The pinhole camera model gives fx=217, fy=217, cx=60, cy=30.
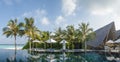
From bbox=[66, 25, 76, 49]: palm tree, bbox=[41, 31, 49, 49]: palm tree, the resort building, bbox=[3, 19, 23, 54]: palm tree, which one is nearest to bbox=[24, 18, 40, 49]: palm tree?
bbox=[3, 19, 23, 54]: palm tree

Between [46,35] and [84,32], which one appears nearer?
[84,32]

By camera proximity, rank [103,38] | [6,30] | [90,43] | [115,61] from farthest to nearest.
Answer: [90,43] < [103,38] < [6,30] < [115,61]

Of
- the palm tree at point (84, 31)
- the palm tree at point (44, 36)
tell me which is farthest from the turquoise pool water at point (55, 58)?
the palm tree at point (44, 36)

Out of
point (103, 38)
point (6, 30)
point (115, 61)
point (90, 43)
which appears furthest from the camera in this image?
point (90, 43)

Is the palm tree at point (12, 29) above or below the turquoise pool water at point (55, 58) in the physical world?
above

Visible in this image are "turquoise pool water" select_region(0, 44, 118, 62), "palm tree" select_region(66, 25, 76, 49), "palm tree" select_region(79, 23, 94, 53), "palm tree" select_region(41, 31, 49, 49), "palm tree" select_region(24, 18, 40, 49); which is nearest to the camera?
"turquoise pool water" select_region(0, 44, 118, 62)

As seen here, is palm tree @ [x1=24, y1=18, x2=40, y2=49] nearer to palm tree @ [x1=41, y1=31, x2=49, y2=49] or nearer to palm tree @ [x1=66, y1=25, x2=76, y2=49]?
palm tree @ [x1=41, y1=31, x2=49, y2=49]

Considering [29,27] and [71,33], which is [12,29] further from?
[71,33]

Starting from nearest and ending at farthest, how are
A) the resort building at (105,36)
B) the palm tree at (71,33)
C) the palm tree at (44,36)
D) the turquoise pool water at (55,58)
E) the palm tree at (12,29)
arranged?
the turquoise pool water at (55,58), the palm tree at (12,29), the palm tree at (71,33), the resort building at (105,36), the palm tree at (44,36)

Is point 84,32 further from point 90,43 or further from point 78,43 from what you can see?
point 90,43

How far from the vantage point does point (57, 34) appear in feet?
121

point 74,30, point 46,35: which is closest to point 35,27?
point 46,35

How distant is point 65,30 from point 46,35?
371cm

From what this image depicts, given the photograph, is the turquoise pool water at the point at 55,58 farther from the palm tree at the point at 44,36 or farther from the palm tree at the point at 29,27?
the palm tree at the point at 44,36
